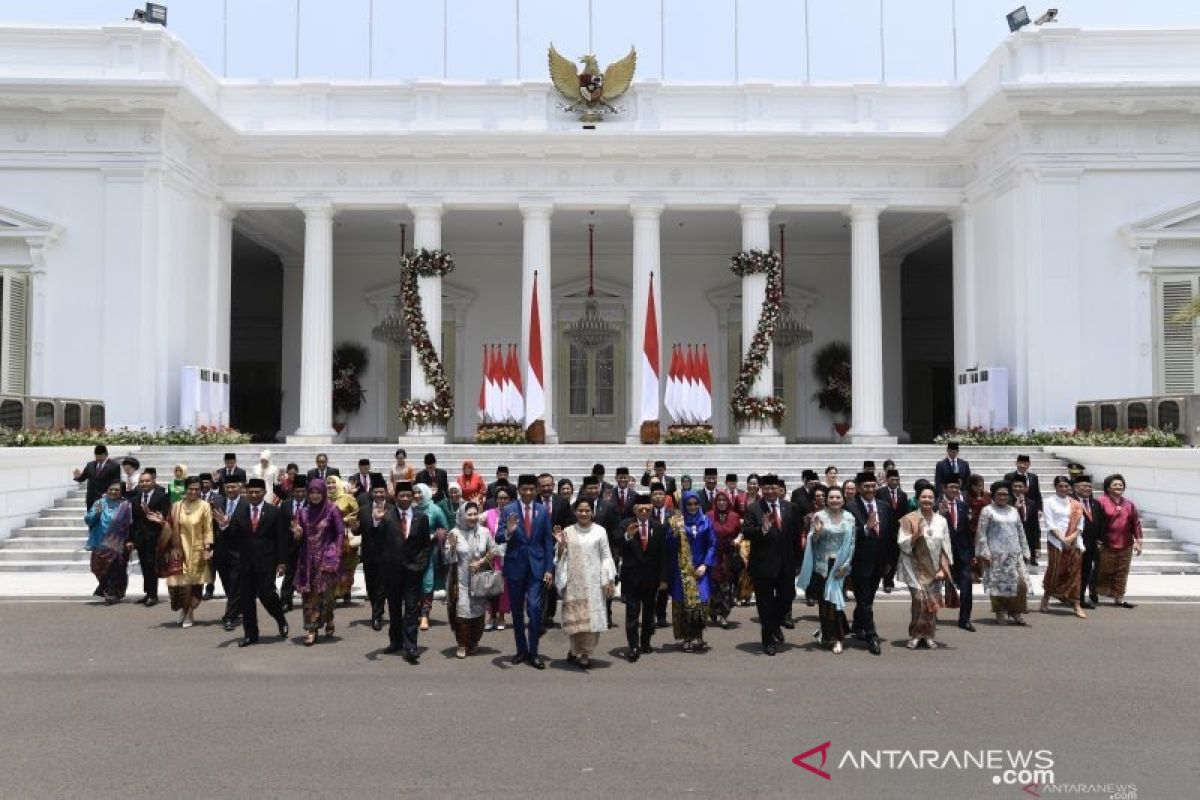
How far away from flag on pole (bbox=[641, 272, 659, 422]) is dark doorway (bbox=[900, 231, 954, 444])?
11.0 metres

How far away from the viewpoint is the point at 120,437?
57.6ft

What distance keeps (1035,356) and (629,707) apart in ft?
50.4

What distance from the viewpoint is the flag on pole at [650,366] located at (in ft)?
65.7

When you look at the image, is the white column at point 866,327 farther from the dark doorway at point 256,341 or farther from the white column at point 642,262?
the dark doorway at point 256,341

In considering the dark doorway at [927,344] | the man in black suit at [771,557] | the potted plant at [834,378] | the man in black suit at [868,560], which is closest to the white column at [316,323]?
the potted plant at [834,378]

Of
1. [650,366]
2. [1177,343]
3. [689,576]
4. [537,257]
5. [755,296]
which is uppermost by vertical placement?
[537,257]

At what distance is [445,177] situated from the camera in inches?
838

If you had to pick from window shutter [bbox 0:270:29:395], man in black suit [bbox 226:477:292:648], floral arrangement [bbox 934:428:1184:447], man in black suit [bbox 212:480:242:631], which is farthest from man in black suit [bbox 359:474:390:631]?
window shutter [bbox 0:270:29:395]

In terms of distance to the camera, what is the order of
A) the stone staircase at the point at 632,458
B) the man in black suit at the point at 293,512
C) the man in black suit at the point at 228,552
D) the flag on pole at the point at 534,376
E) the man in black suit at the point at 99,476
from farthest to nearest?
1. the flag on pole at the point at 534,376
2. the stone staircase at the point at 632,458
3. the man in black suit at the point at 99,476
4. the man in black suit at the point at 228,552
5. the man in black suit at the point at 293,512

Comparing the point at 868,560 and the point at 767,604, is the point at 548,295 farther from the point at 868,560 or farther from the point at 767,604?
the point at 767,604

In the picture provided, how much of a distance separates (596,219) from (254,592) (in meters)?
17.1

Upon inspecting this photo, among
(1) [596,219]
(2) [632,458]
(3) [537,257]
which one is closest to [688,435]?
(2) [632,458]

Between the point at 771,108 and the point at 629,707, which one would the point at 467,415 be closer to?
the point at 771,108

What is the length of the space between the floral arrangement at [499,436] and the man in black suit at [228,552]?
34.6ft
